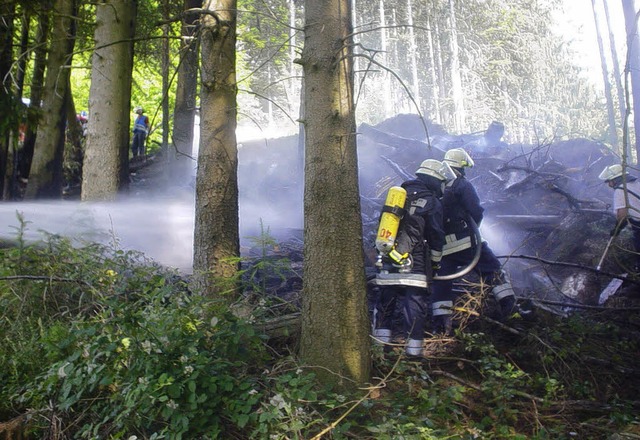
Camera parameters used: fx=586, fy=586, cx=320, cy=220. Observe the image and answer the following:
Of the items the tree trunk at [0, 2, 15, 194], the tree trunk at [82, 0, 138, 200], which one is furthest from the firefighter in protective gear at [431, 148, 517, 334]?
the tree trunk at [0, 2, 15, 194]

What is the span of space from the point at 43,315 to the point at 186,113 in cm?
900

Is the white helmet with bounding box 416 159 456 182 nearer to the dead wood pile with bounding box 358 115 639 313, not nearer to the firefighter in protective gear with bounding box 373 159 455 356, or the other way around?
the firefighter in protective gear with bounding box 373 159 455 356

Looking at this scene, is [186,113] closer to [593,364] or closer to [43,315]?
[43,315]

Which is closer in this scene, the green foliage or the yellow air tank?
the green foliage

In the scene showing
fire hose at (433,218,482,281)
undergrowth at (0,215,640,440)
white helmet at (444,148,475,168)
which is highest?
white helmet at (444,148,475,168)

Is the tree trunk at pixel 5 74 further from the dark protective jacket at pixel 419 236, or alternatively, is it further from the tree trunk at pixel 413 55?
the tree trunk at pixel 413 55

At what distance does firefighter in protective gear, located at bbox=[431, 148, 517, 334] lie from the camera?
18.5 ft

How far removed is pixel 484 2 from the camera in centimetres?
3691

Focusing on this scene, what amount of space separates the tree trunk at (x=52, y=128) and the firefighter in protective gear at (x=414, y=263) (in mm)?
6493

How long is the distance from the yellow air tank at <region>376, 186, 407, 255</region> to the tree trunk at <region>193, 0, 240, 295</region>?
4.29ft

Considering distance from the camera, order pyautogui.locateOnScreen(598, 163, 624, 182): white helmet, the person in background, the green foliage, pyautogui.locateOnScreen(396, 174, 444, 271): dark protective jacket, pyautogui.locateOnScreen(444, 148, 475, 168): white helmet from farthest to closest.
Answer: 1. the person in background
2. pyautogui.locateOnScreen(598, 163, 624, 182): white helmet
3. pyautogui.locateOnScreen(444, 148, 475, 168): white helmet
4. pyautogui.locateOnScreen(396, 174, 444, 271): dark protective jacket
5. the green foliage

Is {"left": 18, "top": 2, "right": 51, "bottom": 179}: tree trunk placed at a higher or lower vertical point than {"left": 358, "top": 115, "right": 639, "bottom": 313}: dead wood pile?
higher

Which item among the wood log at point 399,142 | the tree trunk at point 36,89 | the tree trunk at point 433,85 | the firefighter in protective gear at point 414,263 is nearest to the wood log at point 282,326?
the firefighter in protective gear at point 414,263

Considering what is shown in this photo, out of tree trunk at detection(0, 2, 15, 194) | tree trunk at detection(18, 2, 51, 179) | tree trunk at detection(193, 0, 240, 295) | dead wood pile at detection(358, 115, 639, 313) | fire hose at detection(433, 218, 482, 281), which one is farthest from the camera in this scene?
tree trunk at detection(18, 2, 51, 179)
